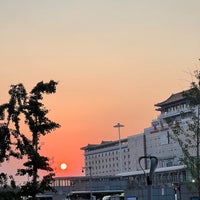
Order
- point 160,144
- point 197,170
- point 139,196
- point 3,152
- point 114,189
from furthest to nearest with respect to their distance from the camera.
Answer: point 160,144 < point 114,189 < point 139,196 < point 197,170 < point 3,152

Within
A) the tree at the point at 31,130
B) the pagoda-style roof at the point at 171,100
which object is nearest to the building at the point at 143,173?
the pagoda-style roof at the point at 171,100

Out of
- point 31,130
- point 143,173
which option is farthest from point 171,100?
point 31,130

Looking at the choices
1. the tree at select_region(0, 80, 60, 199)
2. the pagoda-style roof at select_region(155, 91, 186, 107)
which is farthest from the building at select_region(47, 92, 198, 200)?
the tree at select_region(0, 80, 60, 199)

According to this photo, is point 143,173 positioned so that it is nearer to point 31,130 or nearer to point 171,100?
point 31,130

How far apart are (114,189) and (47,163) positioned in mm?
85015

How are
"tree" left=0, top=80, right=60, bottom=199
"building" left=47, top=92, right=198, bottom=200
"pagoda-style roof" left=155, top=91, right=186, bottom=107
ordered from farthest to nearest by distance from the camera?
"pagoda-style roof" left=155, top=91, right=186, bottom=107
"building" left=47, top=92, right=198, bottom=200
"tree" left=0, top=80, right=60, bottom=199

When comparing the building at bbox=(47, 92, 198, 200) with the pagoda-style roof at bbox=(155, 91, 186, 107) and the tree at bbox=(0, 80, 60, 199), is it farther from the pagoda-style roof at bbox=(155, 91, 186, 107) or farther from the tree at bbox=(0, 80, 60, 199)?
the tree at bbox=(0, 80, 60, 199)

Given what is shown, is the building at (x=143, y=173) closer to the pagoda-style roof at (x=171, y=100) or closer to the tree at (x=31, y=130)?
the pagoda-style roof at (x=171, y=100)

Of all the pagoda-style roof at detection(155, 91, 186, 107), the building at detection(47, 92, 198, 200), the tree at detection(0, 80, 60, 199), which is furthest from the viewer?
the pagoda-style roof at detection(155, 91, 186, 107)

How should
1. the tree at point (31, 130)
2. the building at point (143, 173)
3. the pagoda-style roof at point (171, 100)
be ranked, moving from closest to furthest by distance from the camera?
1. the tree at point (31, 130)
2. the building at point (143, 173)
3. the pagoda-style roof at point (171, 100)

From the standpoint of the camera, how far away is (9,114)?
20250mm

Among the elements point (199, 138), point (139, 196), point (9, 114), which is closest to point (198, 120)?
point (199, 138)

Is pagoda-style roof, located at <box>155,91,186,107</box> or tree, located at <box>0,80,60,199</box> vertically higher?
pagoda-style roof, located at <box>155,91,186,107</box>

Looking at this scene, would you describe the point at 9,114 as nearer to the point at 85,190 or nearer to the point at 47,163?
the point at 47,163
